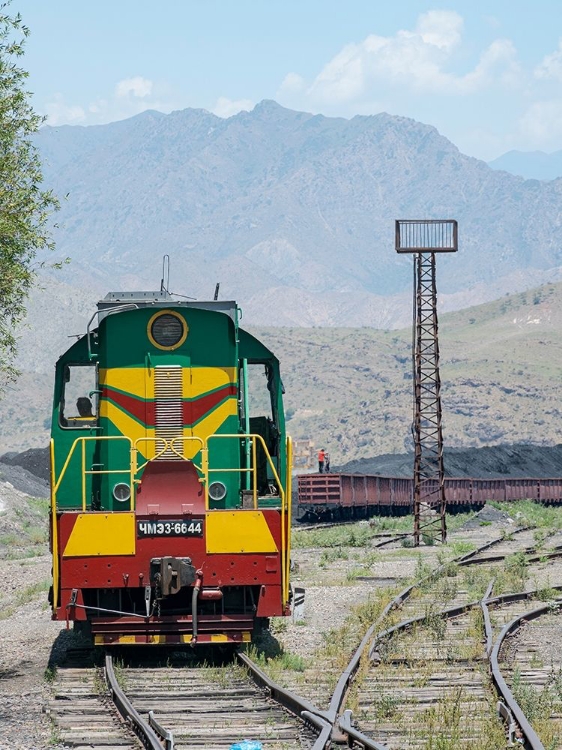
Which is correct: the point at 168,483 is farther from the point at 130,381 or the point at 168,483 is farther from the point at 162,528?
the point at 130,381

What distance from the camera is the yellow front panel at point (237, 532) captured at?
1299 cm

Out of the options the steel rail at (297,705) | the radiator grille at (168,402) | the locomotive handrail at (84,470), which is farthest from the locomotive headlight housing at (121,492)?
the steel rail at (297,705)

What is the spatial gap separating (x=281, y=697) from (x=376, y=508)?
4408 centimetres

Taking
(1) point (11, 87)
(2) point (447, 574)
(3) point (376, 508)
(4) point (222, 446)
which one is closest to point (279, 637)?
(4) point (222, 446)

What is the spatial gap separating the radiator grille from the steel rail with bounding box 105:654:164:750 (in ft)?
8.89

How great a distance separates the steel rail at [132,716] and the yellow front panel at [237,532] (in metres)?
1.61

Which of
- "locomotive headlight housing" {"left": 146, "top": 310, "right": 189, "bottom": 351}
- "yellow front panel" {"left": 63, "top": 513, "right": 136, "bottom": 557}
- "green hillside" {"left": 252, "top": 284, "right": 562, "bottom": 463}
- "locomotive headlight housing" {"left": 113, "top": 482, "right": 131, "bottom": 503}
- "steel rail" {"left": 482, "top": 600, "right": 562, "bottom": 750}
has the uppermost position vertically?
"green hillside" {"left": 252, "top": 284, "right": 562, "bottom": 463}

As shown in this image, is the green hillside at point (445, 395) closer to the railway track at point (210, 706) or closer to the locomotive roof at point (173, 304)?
the locomotive roof at point (173, 304)

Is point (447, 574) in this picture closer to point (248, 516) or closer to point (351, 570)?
point (351, 570)

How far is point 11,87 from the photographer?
23.5m

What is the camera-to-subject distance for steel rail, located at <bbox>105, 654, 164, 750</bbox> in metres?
9.31

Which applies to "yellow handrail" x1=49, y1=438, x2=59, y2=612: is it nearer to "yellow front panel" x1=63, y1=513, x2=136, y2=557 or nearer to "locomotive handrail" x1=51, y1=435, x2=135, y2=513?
"locomotive handrail" x1=51, y1=435, x2=135, y2=513

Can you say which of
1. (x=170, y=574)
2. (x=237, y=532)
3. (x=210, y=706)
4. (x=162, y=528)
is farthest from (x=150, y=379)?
(x=210, y=706)

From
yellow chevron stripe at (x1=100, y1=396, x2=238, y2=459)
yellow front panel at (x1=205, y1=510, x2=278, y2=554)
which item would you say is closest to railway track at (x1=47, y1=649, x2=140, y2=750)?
yellow front panel at (x1=205, y1=510, x2=278, y2=554)
